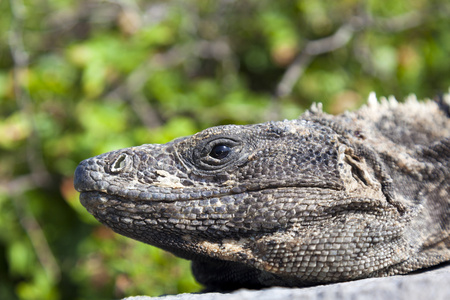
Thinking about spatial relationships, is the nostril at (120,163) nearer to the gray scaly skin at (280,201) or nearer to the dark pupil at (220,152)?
the gray scaly skin at (280,201)

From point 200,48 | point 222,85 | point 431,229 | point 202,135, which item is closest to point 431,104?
point 431,229

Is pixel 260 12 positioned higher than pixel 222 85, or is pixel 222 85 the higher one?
pixel 260 12

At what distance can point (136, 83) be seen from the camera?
671 centimetres

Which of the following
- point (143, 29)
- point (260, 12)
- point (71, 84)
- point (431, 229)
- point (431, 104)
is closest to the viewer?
point (431, 229)

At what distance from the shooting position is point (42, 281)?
6340 millimetres

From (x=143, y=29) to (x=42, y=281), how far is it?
3.63m

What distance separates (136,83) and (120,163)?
4.06 metres

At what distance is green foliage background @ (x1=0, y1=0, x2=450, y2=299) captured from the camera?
587 cm

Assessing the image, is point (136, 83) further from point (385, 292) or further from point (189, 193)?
point (385, 292)

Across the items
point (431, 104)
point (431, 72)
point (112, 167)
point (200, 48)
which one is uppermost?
point (112, 167)

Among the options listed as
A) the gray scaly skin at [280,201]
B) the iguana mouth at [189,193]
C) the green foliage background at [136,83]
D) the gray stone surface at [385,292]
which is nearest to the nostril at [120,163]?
the gray scaly skin at [280,201]

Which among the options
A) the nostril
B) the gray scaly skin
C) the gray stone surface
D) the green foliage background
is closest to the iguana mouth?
the gray scaly skin

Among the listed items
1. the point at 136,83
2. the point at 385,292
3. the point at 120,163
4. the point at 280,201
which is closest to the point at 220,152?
the point at 280,201

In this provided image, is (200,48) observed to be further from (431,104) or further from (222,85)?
(431,104)
